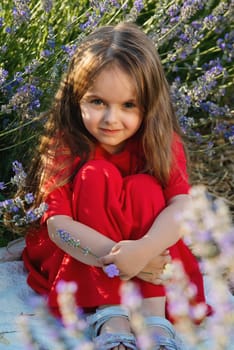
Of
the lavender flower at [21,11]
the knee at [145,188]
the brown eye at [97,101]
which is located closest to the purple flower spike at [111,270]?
the knee at [145,188]

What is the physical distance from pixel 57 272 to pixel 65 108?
522 mm

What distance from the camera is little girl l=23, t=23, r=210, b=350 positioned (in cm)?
205

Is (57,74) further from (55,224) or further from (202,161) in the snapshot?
(202,161)

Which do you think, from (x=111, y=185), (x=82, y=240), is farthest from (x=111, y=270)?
(x=111, y=185)

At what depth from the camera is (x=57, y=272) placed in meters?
2.24

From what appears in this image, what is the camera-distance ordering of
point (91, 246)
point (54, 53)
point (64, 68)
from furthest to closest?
1. point (54, 53)
2. point (64, 68)
3. point (91, 246)

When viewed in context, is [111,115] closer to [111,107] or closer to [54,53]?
[111,107]

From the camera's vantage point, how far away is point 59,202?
2.19 metres

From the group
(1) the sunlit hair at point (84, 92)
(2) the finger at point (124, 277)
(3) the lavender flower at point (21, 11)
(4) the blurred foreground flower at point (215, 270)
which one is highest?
(3) the lavender flower at point (21, 11)

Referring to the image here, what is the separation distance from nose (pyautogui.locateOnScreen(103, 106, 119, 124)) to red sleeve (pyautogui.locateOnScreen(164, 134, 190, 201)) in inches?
11.3

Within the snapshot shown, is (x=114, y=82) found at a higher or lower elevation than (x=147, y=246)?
higher

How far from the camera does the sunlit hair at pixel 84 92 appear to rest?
2.21m

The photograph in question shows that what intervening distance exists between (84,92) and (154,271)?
1.90 ft

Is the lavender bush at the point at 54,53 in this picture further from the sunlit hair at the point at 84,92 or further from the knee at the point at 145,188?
the knee at the point at 145,188
